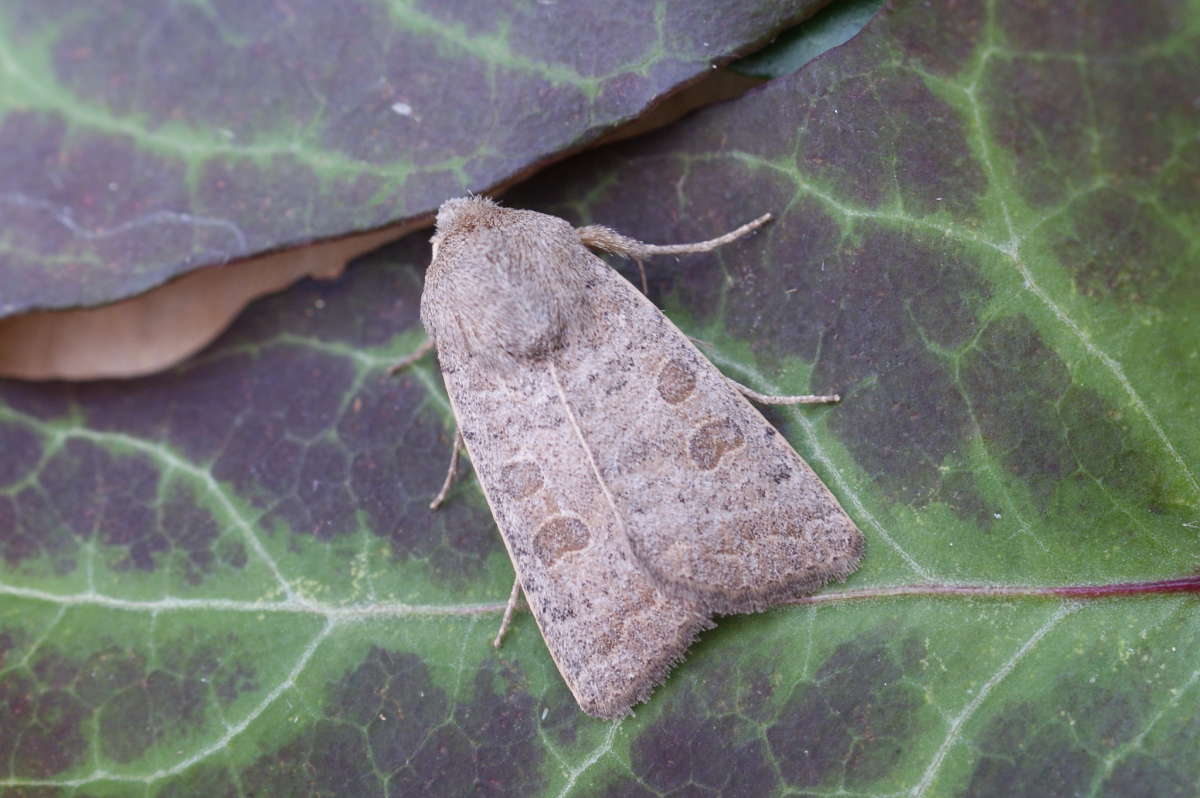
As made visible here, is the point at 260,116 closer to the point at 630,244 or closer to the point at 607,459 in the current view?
the point at 630,244

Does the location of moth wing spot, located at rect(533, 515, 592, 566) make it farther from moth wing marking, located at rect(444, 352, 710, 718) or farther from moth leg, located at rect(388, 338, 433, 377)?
moth leg, located at rect(388, 338, 433, 377)

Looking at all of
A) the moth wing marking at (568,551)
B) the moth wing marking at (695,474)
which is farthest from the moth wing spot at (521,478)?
the moth wing marking at (695,474)

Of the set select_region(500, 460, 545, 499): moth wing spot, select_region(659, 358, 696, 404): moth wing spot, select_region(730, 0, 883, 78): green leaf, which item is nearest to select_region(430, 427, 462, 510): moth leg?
select_region(500, 460, 545, 499): moth wing spot

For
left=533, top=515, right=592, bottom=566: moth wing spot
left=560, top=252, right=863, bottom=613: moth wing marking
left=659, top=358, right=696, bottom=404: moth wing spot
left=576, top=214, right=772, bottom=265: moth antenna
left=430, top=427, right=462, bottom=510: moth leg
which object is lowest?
left=430, top=427, right=462, bottom=510: moth leg

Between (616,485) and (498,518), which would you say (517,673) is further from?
(616,485)

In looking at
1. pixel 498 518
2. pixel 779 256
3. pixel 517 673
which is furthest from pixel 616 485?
pixel 779 256

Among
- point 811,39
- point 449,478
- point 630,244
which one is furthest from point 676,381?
point 811,39

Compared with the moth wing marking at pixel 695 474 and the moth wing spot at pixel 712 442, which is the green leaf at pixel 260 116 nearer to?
the moth wing marking at pixel 695 474

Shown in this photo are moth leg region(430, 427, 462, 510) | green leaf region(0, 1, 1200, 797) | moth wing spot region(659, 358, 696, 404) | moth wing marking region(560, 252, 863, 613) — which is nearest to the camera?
green leaf region(0, 1, 1200, 797)
